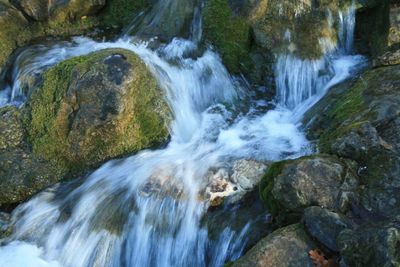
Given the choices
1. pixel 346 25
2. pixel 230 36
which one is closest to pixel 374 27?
pixel 346 25

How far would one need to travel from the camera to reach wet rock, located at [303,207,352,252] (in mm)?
4652

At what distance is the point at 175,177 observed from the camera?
267 inches

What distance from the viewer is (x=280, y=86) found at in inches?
348

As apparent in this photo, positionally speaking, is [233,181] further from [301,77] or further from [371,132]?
[301,77]

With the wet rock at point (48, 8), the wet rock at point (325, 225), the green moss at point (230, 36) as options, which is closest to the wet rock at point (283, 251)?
the wet rock at point (325, 225)

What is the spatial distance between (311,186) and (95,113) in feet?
12.1

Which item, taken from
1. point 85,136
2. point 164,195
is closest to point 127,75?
point 85,136

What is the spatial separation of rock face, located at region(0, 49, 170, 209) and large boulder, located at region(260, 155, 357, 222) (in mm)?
2886

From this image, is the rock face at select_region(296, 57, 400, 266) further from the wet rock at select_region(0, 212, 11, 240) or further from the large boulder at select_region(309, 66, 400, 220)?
the wet rock at select_region(0, 212, 11, 240)

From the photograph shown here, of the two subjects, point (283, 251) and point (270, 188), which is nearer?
point (283, 251)

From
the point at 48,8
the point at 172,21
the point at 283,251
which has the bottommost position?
the point at 283,251

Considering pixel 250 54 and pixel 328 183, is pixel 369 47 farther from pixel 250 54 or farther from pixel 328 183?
pixel 328 183

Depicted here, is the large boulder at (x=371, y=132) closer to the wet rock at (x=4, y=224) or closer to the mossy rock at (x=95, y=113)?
the mossy rock at (x=95, y=113)

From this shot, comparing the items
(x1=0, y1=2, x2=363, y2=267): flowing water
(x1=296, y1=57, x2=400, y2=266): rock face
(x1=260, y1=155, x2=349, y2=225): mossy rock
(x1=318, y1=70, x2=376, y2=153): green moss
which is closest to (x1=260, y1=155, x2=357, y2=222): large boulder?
(x1=260, y1=155, x2=349, y2=225): mossy rock
